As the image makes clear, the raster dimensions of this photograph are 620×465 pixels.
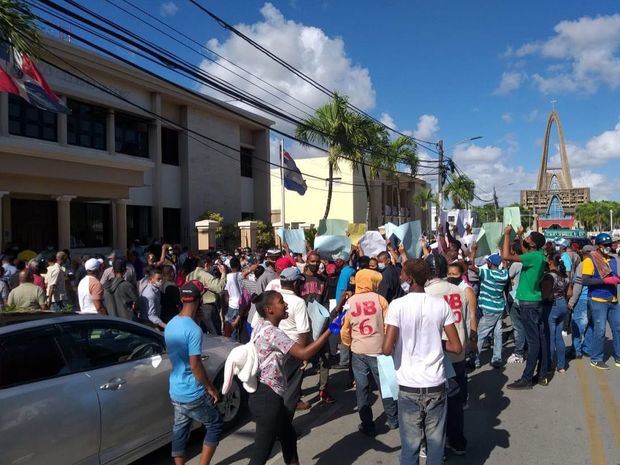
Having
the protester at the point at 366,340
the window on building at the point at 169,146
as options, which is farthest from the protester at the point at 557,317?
the window on building at the point at 169,146

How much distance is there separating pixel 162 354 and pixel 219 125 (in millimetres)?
21666

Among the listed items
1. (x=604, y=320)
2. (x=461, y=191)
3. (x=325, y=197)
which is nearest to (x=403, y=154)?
(x=325, y=197)

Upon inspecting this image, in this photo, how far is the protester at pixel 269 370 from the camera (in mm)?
3756

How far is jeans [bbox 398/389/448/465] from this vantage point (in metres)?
3.56

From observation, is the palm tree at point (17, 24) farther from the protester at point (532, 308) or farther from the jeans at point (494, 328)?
the jeans at point (494, 328)

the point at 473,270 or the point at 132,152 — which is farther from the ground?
the point at 132,152

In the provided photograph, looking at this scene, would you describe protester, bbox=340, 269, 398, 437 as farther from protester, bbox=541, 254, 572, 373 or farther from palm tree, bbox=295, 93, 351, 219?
palm tree, bbox=295, 93, 351, 219

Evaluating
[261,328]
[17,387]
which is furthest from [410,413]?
[17,387]

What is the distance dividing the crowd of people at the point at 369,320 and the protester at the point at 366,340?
0.01 meters

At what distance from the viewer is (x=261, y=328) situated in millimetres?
3871

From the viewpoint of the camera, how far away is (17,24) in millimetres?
6996

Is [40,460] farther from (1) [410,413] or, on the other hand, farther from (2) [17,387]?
(1) [410,413]

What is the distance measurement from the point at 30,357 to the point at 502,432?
175 inches

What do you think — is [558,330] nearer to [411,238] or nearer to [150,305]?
[411,238]
